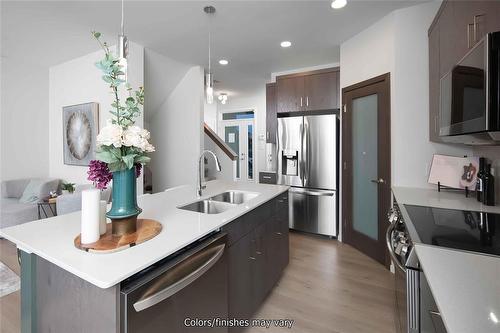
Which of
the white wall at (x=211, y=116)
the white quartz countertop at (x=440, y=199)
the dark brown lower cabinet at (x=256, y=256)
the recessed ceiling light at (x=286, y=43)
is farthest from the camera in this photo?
the white wall at (x=211, y=116)

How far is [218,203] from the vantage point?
200 centimetres

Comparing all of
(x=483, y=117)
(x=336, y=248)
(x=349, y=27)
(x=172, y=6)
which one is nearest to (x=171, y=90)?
(x=172, y=6)

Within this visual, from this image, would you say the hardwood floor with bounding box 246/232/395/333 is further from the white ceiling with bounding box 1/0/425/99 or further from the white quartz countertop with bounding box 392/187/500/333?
the white ceiling with bounding box 1/0/425/99

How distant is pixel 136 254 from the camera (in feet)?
3.10

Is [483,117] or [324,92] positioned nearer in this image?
[483,117]

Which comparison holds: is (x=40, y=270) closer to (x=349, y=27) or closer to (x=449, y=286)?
(x=449, y=286)

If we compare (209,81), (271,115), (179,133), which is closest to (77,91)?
(179,133)

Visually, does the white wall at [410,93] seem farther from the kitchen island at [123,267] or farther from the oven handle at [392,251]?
the kitchen island at [123,267]

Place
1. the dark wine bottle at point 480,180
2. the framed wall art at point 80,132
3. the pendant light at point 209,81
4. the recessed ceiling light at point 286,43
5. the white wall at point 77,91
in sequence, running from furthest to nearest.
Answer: the framed wall art at point 80,132 → the white wall at point 77,91 → the recessed ceiling light at point 286,43 → the pendant light at point 209,81 → the dark wine bottle at point 480,180

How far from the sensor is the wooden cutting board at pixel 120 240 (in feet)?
3.19

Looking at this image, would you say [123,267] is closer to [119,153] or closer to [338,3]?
[119,153]

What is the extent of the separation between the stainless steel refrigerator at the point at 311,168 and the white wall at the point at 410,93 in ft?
3.12

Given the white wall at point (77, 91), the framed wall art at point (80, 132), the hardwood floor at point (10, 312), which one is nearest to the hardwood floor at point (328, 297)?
the hardwood floor at point (10, 312)

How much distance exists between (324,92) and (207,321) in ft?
10.9
